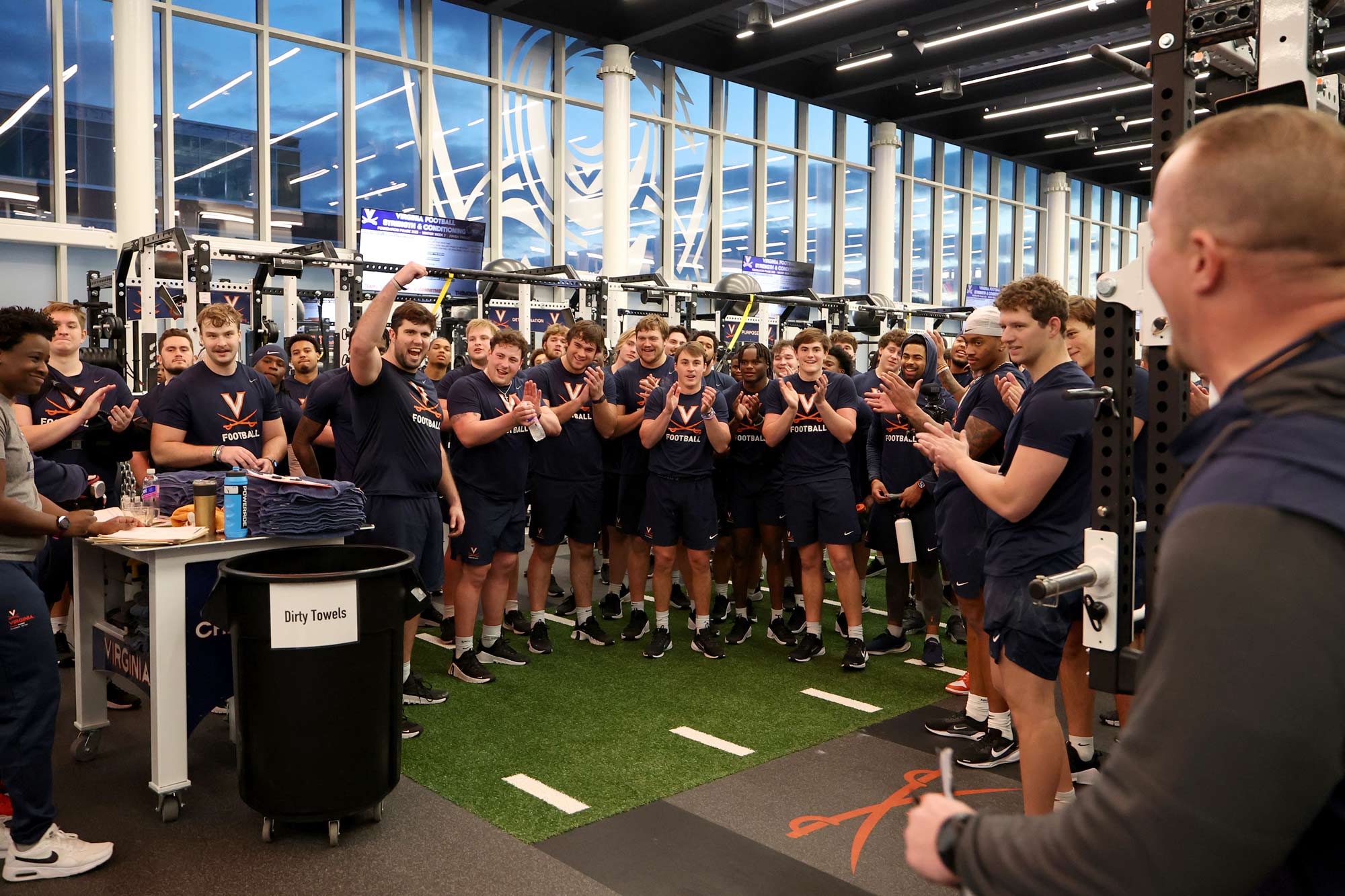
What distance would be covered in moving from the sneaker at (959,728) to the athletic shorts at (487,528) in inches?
81.6

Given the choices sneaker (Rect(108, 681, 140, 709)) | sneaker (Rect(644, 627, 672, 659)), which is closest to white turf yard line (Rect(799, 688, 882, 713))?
sneaker (Rect(644, 627, 672, 659))

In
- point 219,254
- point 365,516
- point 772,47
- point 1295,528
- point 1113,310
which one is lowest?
point 365,516

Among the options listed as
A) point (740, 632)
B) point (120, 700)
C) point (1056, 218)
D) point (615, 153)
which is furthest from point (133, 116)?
point (1056, 218)

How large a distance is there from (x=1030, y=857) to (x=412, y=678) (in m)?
3.74

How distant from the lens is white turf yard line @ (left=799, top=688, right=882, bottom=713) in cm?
414

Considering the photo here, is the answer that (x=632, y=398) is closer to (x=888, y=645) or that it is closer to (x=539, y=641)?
(x=539, y=641)

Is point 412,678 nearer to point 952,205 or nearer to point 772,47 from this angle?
point 772,47

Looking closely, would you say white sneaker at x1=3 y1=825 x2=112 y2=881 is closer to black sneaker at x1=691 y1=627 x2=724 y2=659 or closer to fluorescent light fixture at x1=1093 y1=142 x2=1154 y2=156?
black sneaker at x1=691 y1=627 x2=724 y2=659

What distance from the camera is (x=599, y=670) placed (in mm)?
4629

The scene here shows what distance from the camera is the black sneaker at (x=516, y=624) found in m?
5.31

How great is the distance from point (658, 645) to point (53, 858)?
111 inches

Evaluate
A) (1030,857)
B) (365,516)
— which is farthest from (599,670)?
(1030,857)

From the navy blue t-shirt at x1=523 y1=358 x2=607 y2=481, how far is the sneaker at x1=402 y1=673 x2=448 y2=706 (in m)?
1.31

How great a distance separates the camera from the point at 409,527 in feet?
12.5
